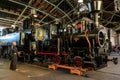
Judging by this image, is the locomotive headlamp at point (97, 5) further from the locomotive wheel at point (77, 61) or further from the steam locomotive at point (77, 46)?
the locomotive wheel at point (77, 61)

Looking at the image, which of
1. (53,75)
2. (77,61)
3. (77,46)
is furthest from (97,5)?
(53,75)

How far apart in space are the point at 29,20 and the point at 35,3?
2495 mm

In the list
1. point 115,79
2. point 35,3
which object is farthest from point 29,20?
point 115,79

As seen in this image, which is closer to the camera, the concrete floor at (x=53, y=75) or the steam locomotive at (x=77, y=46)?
the concrete floor at (x=53, y=75)

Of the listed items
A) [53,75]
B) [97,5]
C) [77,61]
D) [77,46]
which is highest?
[97,5]

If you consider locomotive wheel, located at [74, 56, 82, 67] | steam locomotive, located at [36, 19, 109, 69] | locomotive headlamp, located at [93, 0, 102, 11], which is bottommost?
locomotive wheel, located at [74, 56, 82, 67]

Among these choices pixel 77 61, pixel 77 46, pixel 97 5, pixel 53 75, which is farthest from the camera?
pixel 77 46

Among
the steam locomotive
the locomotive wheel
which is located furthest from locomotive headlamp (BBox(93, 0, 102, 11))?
the locomotive wheel

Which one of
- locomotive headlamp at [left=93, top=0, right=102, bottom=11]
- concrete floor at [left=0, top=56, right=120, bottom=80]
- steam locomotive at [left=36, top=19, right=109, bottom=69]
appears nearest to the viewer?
concrete floor at [left=0, top=56, right=120, bottom=80]

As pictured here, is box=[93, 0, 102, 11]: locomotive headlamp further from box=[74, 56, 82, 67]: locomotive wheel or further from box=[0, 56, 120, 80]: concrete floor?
box=[0, 56, 120, 80]: concrete floor

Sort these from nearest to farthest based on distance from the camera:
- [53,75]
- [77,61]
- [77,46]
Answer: [53,75] < [77,61] < [77,46]

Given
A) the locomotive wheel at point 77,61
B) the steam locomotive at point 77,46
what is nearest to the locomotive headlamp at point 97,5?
the steam locomotive at point 77,46

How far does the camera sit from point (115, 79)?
4344 mm

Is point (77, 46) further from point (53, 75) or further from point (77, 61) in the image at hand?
point (53, 75)
